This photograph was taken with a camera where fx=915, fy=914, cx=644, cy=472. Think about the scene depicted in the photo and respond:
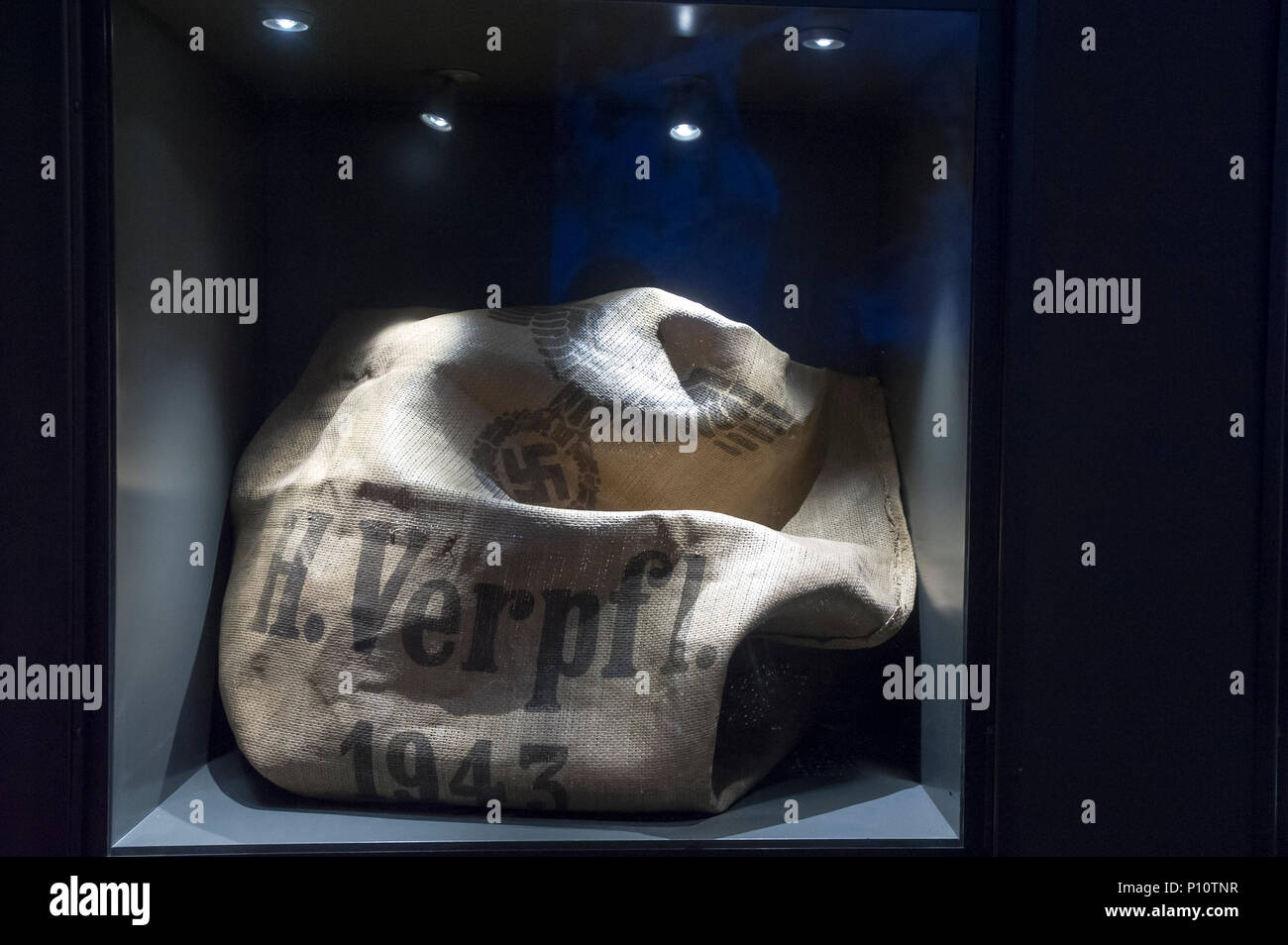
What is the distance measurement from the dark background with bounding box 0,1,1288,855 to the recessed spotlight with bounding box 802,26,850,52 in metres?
0.17

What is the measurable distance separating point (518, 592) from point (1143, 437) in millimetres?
665

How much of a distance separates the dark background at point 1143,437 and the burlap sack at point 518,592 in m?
0.21

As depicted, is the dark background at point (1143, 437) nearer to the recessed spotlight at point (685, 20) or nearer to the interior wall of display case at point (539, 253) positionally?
the interior wall of display case at point (539, 253)

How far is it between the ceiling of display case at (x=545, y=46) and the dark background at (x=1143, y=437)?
16 centimetres

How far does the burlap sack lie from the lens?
967 mm

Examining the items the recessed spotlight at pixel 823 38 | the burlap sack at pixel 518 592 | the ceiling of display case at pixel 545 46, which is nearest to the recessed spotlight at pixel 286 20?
the ceiling of display case at pixel 545 46

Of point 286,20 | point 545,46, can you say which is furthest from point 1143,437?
point 286,20

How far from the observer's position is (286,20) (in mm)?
975

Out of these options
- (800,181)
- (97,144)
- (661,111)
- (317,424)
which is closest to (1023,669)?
(800,181)

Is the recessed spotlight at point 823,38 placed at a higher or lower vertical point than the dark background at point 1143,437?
higher

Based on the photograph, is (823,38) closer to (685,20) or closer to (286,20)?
(685,20)

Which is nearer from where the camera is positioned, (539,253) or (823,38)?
(823,38)

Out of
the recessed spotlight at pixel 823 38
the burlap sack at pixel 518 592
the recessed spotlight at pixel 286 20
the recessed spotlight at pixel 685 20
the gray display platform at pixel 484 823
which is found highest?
the recessed spotlight at pixel 286 20

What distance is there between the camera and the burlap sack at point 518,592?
967 mm
